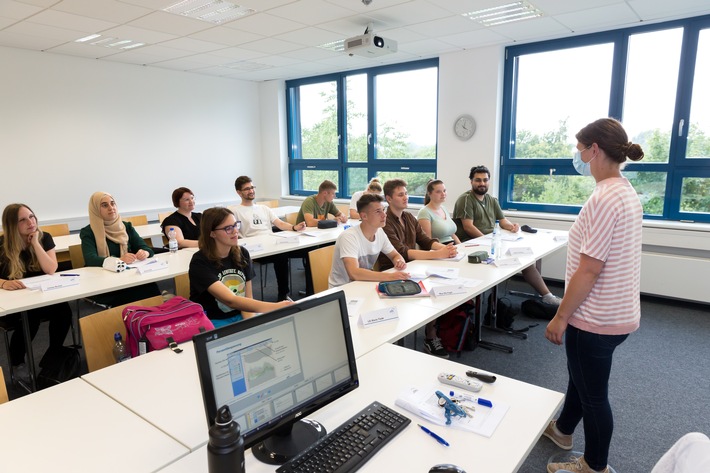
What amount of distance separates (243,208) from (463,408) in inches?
152

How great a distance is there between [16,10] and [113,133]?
245cm

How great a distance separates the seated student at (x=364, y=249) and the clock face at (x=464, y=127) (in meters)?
3.08

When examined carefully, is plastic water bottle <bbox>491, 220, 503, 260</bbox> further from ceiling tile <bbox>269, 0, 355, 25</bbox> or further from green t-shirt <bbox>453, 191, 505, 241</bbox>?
ceiling tile <bbox>269, 0, 355, 25</bbox>

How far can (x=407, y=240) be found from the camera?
12.7 ft

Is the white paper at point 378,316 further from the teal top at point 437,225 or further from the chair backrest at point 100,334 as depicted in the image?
the teal top at point 437,225

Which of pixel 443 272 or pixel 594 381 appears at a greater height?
pixel 443 272

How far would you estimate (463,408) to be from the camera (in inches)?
57.4

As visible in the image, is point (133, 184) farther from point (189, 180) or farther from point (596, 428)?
point (596, 428)

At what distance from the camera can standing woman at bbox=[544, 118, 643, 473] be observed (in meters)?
1.77

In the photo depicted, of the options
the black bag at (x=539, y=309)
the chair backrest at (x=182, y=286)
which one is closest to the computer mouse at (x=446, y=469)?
the chair backrest at (x=182, y=286)

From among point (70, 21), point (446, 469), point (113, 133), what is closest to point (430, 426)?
point (446, 469)

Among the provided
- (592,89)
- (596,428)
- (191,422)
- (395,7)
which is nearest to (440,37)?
(395,7)

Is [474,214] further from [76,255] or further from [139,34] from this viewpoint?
[139,34]

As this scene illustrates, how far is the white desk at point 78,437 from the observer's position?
1213 mm
